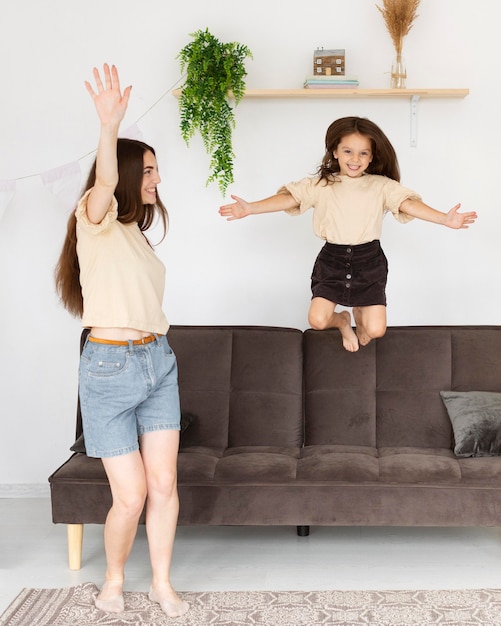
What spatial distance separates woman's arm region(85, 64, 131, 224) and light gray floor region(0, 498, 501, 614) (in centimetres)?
138

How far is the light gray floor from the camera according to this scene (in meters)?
3.20

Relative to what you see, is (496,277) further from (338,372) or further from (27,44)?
(27,44)

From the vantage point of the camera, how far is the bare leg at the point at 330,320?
3.69m

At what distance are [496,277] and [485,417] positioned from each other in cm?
104

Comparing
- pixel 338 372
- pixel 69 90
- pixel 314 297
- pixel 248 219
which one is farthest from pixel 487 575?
pixel 69 90

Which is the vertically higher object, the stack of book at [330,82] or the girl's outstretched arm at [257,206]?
the stack of book at [330,82]

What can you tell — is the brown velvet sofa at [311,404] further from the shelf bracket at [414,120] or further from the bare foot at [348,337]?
the shelf bracket at [414,120]

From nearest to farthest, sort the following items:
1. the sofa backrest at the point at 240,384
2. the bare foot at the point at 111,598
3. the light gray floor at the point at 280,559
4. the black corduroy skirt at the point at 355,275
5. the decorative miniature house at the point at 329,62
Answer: the bare foot at the point at 111,598
the light gray floor at the point at 280,559
the black corduroy skirt at the point at 355,275
the sofa backrest at the point at 240,384
the decorative miniature house at the point at 329,62

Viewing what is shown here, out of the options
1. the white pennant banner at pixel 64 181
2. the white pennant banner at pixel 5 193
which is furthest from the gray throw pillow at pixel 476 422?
the white pennant banner at pixel 5 193

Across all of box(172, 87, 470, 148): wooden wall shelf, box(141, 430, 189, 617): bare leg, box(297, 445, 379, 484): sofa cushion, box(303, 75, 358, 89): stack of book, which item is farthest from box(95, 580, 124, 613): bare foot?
box(303, 75, 358, 89): stack of book

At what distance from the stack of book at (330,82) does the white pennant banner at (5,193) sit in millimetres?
1462

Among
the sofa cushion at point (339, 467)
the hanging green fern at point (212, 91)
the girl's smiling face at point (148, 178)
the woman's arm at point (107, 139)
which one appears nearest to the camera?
the woman's arm at point (107, 139)

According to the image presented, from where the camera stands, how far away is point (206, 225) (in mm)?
4387

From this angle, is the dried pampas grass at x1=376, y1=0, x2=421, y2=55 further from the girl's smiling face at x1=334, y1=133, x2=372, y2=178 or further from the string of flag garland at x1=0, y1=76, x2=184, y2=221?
the string of flag garland at x1=0, y1=76, x2=184, y2=221
